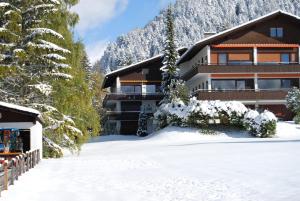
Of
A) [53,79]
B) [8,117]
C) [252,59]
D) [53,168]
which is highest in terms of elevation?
[252,59]

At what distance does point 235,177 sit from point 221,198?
11.9 ft

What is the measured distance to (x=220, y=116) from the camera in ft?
133

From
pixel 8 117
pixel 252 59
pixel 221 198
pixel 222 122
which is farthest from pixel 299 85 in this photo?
pixel 221 198

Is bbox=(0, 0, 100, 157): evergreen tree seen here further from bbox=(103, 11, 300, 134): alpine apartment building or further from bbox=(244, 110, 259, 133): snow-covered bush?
bbox=(103, 11, 300, 134): alpine apartment building

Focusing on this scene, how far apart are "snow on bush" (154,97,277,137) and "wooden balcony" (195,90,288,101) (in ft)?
16.3

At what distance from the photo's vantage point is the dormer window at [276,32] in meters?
50.5

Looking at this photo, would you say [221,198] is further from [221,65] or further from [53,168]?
[221,65]

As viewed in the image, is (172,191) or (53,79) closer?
(172,191)

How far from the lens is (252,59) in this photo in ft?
164

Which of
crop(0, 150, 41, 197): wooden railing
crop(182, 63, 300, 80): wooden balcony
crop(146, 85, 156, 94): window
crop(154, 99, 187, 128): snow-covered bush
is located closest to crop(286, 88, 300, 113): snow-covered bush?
crop(182, 63, 300, 80): wooden balcony

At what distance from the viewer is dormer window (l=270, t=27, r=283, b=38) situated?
50.5m

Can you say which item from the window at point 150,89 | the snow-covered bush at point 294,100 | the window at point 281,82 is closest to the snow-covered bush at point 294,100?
the snow-covered bush at point 294,100

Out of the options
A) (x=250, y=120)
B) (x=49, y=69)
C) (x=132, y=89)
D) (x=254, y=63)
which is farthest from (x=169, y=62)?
(x=49, y=69)

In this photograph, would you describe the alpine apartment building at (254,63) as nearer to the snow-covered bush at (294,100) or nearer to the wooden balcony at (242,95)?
the wooden balcony at (242,95)
